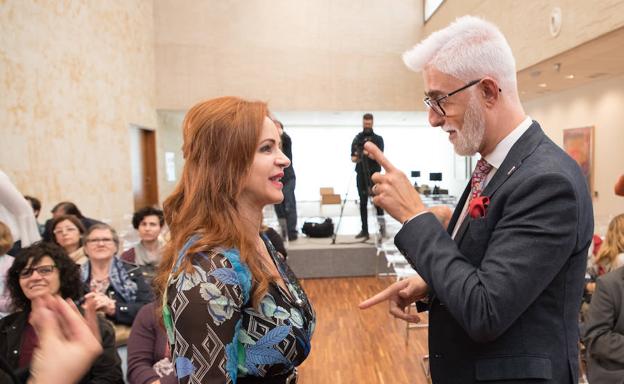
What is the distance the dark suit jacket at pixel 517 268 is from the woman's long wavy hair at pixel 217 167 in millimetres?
408

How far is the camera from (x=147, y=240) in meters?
3.86

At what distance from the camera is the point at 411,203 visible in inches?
40.1

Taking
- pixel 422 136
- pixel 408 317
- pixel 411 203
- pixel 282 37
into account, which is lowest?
pixel 408 317

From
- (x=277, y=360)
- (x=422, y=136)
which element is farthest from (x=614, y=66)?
(x=422, y=136)

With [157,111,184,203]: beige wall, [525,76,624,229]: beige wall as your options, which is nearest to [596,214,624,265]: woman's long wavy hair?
[525,76,624,229]: beige wall

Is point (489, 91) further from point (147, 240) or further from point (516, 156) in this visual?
point (147, 240)

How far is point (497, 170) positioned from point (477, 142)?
0.08m

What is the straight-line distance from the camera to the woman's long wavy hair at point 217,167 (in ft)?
3.61

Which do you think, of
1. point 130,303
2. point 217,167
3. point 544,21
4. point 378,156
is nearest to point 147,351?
point 130,303

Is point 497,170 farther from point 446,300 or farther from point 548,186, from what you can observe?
point 446,300

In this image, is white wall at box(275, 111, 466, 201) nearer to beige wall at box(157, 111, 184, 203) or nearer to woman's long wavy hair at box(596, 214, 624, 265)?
beige wall at box(157, 111, 184, 203)

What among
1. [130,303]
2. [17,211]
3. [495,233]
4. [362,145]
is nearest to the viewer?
[495,233]

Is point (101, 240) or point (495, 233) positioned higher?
point (495, 233)

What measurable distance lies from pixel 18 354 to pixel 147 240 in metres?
1.75
